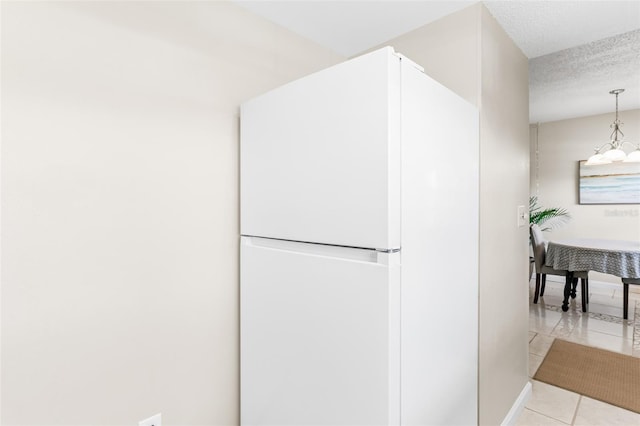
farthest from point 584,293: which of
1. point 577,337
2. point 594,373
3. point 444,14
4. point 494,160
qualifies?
point 444,14

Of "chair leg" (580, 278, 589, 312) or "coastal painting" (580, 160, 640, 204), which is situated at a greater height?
"coastal painting" (580, 160, 640, 204)

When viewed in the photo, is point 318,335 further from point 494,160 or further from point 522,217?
point 522,217

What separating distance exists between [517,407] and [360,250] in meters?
1.77

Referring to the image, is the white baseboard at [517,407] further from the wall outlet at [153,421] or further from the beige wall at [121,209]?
the wall outlet at [153,421]

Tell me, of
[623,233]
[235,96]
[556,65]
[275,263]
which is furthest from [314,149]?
[623,233]

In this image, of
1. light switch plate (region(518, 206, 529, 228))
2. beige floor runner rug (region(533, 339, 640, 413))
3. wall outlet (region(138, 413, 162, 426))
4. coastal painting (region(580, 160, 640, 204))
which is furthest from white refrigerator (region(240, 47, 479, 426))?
coastal painting (region(580, 160, 640, 204))

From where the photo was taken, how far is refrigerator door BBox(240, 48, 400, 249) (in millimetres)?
1030

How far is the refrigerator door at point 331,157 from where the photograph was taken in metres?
1.03

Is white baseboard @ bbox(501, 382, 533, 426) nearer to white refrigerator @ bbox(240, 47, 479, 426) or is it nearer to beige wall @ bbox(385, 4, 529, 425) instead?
beige wall @ bbox(385, 4, 529, 425)

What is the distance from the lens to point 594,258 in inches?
140

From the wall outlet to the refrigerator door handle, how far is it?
77cm

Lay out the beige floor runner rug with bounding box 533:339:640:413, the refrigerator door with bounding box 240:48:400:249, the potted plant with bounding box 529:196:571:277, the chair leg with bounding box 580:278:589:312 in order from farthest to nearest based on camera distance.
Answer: the potted plant with bounding box 529:196:571:277 → the chair leg with bounding box 580:278:589:312 → the beige floor runner rug with bounding box 533:339:640:413 → the refrigerator door with bounding box 240:48:400:249

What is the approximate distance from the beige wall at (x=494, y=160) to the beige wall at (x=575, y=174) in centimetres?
374

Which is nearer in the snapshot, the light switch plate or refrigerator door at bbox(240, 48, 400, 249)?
refrigerator door at bbox(240, 48, 400, 249)
